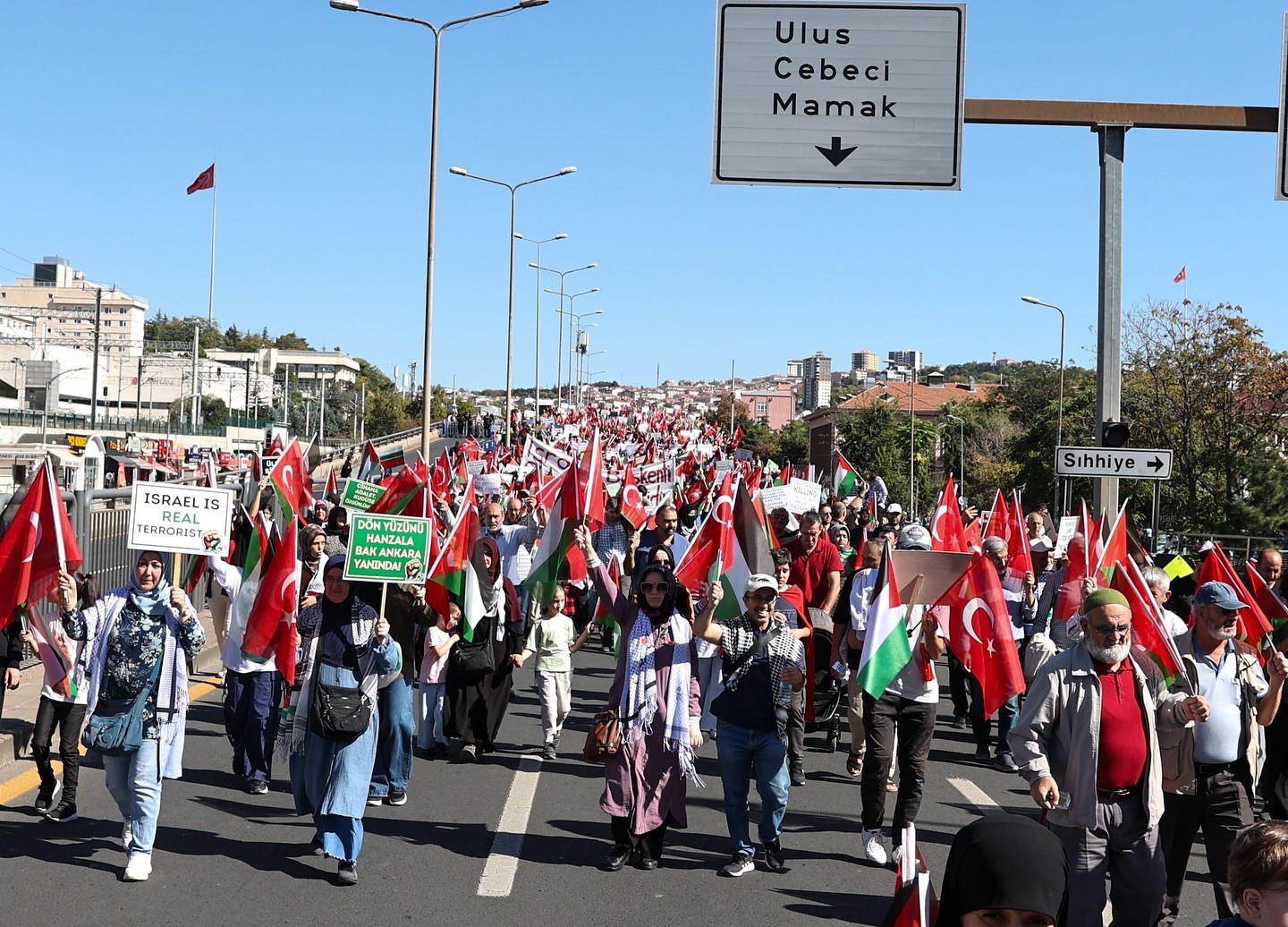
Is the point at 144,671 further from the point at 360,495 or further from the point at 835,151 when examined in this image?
the point at 360,495

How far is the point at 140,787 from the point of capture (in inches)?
295

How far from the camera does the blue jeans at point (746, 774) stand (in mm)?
7895

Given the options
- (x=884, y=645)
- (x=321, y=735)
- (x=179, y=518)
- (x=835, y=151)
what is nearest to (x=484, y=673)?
(x=179, y=518)

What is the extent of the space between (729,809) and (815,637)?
399 centimetres

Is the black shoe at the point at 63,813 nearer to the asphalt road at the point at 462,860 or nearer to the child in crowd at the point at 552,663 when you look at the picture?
the asphalt road at the point at 462,860

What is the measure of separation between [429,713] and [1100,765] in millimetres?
6320

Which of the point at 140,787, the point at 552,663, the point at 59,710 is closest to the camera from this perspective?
the point at 140,787

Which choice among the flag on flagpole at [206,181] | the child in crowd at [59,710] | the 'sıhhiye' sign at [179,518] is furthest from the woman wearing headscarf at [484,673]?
the flag on flagpole at [206,181]

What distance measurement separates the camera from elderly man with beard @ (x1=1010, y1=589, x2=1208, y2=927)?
5570mm

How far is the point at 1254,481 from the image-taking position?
1289 inches

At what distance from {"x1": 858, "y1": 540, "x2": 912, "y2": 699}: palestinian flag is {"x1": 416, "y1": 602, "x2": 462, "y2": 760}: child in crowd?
127 inches

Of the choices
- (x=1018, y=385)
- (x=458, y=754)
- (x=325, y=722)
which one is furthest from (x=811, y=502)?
(x=1018, y=385)

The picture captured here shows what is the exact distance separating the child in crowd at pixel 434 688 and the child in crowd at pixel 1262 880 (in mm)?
7249

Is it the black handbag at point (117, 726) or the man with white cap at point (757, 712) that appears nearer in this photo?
the black handbag at point (117, 726)
